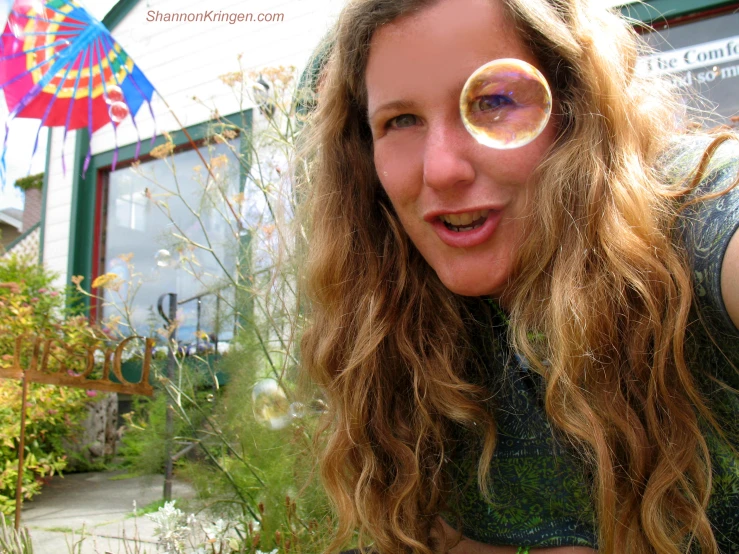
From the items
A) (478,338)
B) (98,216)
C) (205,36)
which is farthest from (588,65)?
(98,216)

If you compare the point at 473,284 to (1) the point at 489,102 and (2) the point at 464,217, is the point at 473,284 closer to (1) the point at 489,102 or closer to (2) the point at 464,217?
(2) the point at 464,217

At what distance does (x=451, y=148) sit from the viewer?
46.6 inches

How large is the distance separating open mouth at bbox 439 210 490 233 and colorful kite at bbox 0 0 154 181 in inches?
103

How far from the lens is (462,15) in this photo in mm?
1175

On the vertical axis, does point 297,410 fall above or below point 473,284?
below

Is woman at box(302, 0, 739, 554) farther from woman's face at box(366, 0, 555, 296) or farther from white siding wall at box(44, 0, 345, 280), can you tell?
white siding wall at box(44, 0, 345, 280)

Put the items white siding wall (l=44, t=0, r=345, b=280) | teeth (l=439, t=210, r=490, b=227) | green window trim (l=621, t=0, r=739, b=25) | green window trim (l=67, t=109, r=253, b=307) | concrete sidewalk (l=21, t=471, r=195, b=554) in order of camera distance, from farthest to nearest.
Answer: green window trim (l=67, t=109, r=253, b=307) < white siding wall (l=44, t=0, r=345, b=280) < green window trim (l=621, t=0, r=739, b=25) < concrete sidewalk (l=21, t=471, r=195, b=554) < teeth (l=439, t=210, r=490, b=227)

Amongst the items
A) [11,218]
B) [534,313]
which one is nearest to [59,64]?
[534,313]

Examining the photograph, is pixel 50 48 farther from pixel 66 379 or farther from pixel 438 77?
pixel 438 77

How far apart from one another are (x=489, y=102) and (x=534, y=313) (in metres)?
0.41

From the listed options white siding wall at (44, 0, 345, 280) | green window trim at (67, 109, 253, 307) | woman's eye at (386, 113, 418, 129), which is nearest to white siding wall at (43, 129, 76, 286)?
white siding wall at (44, 0, 345, 280)

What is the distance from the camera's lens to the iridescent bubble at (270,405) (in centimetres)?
228

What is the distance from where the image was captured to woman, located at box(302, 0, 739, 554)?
1.08 m
